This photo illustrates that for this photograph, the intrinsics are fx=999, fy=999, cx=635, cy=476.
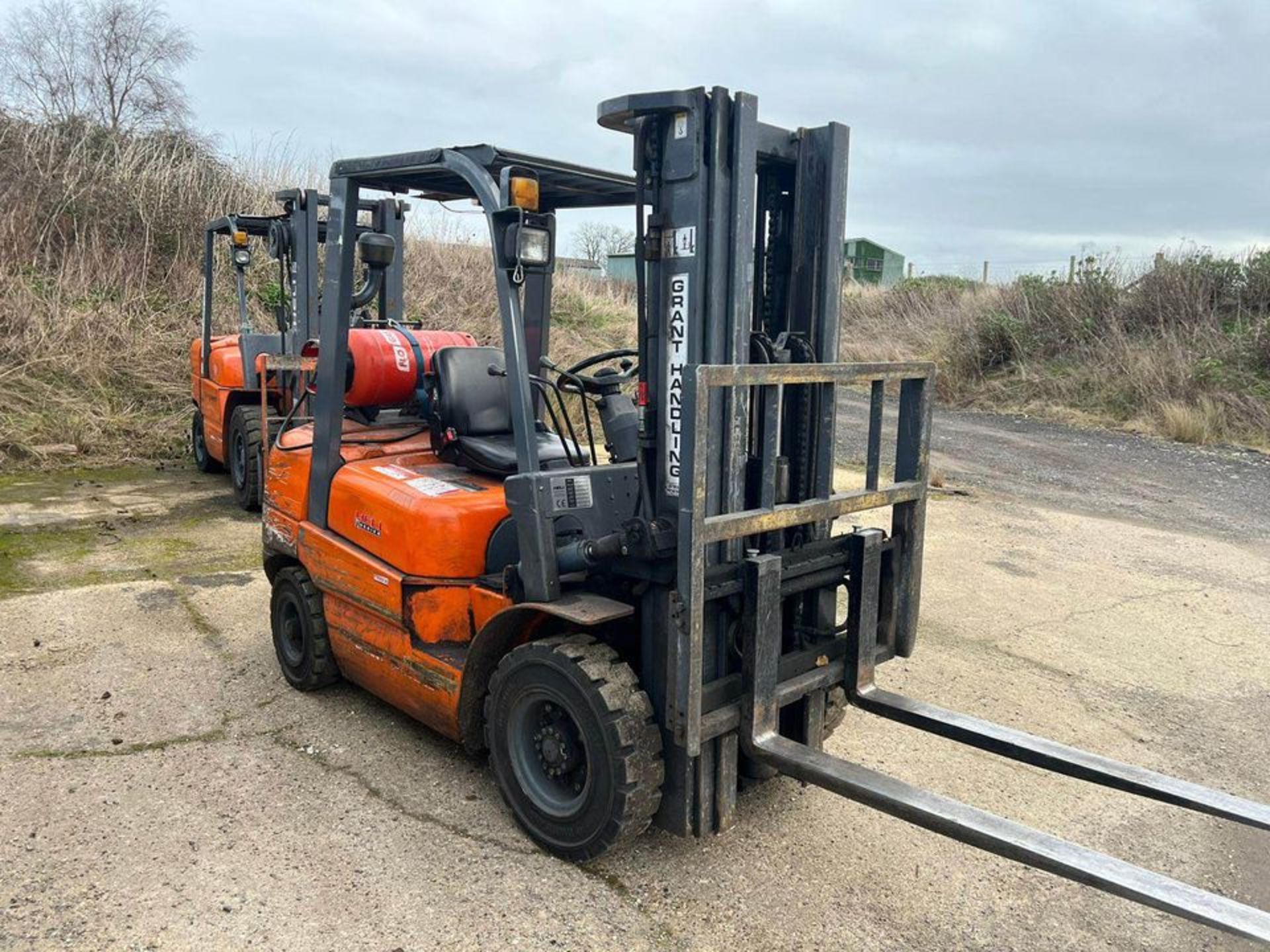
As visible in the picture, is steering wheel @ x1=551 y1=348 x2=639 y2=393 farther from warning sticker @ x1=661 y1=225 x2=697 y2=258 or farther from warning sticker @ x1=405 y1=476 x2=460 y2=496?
warning sticker @ x1=405 y1=476 x2=460 y2=496

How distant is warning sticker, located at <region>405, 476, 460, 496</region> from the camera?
3.88 metres

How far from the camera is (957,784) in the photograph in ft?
12.9

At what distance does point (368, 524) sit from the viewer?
4062 millimetres

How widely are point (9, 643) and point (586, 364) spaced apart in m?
3.57

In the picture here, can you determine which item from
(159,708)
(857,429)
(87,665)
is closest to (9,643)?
(87,665)

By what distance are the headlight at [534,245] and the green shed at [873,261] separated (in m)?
34.3

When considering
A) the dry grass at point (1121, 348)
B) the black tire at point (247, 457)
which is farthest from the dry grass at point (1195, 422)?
the black tire at point (247, 457)

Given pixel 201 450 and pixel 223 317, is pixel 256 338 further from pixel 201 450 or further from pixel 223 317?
pixel 223 317

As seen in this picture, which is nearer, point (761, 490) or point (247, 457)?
point (761, 490)

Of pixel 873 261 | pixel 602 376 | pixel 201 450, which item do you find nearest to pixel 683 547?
pixel 602 376

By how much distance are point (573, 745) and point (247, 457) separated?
20.2 ft

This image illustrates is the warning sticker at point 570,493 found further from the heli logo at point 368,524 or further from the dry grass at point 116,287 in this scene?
the dry grass at point 116,287

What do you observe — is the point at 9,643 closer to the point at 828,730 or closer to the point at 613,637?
the point at 613,637

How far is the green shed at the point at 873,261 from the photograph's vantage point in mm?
38656
